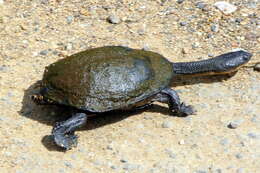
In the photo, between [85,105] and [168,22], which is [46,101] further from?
[168,22]

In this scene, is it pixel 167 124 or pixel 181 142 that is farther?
pixel 167 124

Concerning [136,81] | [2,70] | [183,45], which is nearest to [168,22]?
[183,45]

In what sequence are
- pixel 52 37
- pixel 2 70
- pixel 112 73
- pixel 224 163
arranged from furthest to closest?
pixel 52 37 < pixel 2 70 < pixel 112 73 < pixel 224 163

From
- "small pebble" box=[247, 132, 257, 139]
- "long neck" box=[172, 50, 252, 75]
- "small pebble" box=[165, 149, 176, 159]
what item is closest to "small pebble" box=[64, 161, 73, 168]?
"small pebble" box=[165, 149, 176, 159]

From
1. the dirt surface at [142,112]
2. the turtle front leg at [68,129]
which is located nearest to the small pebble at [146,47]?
the dirt surface at [142,112]

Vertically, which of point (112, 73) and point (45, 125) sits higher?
point (112, 73)

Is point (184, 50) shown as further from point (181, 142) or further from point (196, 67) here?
point (181, 142)

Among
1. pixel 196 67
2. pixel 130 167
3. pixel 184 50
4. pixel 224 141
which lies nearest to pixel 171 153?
pixel 130 167

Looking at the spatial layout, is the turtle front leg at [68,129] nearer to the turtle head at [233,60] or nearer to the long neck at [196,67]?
the long neck at [196,67]
